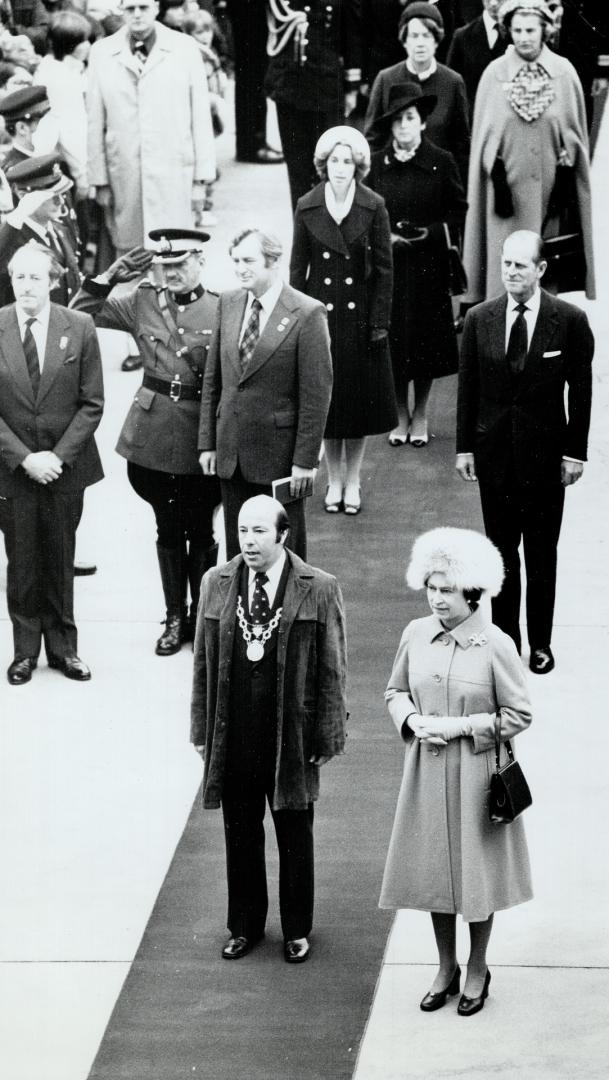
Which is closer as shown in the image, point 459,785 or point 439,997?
point 459,785

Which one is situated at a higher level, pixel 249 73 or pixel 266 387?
pixel 266 387

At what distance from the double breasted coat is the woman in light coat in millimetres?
3956

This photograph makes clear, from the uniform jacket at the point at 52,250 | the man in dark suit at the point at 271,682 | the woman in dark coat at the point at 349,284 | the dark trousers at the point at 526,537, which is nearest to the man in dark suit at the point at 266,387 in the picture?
the dark trousers at the point at 526,537

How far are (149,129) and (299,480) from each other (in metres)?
4.03

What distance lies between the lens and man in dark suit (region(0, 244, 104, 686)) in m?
8.66

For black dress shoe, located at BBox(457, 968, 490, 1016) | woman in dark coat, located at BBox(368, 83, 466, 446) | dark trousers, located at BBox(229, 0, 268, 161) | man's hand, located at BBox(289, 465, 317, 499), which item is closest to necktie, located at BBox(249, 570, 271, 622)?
black dress shoe, located at BBox(457, 968, 490, 1016)

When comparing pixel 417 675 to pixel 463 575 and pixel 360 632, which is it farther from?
pixel 360 632

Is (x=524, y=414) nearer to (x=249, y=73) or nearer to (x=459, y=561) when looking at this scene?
(x=459, y=561)

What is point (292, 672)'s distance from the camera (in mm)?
6453

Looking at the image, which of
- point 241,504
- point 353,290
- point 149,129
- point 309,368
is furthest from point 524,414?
point 149,129

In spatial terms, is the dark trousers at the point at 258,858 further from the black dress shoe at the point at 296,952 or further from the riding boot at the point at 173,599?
the riding boot at the point at 173,599

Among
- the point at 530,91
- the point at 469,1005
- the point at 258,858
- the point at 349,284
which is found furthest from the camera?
the point at 530,91

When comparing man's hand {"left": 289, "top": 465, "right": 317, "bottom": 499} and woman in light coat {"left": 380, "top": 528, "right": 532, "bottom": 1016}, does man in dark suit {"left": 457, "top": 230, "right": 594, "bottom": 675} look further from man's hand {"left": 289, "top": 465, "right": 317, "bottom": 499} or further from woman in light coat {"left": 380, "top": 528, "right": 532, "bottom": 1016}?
woman in light coat {"left": 380, "top": 528, "right": 532, "bottom": 1016}

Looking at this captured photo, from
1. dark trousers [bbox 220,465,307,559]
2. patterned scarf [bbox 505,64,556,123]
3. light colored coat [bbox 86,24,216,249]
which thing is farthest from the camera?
light colored coat [bbox 86,24,216,249]
